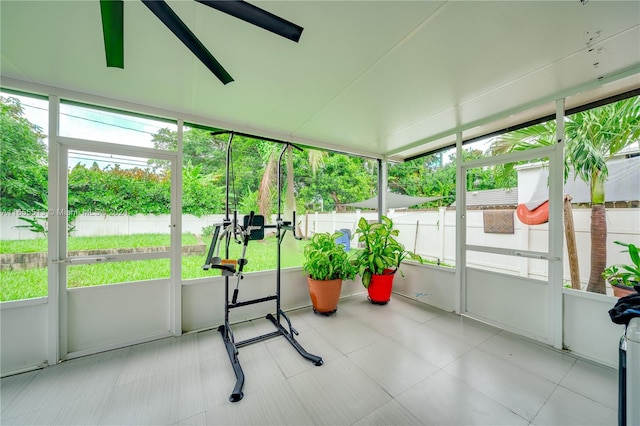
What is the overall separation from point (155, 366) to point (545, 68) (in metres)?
4.06

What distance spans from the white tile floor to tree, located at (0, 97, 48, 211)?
148 centimetres

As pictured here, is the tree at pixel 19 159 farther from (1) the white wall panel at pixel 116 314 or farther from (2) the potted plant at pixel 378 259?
(2) the potted plant at pixel 378 259

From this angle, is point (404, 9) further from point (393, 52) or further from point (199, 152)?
point (199, 152)

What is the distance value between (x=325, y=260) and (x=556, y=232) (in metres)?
2.44

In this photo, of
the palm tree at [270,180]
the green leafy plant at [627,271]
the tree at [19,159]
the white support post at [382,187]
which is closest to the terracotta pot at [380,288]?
the white support post at [382,187]

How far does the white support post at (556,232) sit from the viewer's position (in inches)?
90.0

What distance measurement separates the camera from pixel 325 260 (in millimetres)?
3105

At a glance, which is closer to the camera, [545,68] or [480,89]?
[545,68]

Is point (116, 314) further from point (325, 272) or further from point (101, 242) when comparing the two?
point (325, 272)

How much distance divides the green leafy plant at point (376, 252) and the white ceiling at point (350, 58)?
1.61 m

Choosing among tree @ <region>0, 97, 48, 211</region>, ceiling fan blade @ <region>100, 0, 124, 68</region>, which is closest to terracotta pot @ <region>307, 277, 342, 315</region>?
ceiling fan blade @ <region>100, 0, 124, 68</region>

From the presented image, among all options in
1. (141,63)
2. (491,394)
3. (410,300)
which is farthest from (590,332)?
(141,63)

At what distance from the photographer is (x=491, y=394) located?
68.1 inches

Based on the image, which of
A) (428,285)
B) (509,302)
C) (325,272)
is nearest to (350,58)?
(325,272)
